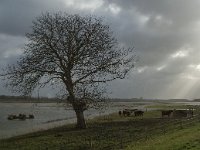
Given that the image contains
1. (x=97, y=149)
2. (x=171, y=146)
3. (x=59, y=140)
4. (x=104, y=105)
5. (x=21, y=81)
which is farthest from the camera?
(x=104, y=105)

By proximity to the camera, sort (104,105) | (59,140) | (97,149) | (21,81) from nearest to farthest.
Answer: (97,149), (59,140), (21,81), (104,105)

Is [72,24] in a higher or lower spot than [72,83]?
higher

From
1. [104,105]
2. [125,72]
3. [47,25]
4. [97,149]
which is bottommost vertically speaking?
[97,149]

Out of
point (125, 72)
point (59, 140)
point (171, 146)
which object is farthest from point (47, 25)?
point (171, 146)

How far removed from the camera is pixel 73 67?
46219 millimetres

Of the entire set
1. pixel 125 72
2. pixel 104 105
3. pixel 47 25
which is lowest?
pixel 104 105

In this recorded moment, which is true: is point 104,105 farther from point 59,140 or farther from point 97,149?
point 97,149

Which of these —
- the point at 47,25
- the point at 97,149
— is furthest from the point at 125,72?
the point at 97,149

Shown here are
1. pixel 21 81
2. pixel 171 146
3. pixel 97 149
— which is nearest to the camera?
pixel 171 146

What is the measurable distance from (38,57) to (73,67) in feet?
13.1

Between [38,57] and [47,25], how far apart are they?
12.4 feet

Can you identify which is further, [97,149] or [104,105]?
[104,105]

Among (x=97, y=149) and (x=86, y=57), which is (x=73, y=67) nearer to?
(x=86, y=57)

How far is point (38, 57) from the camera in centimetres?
4456
